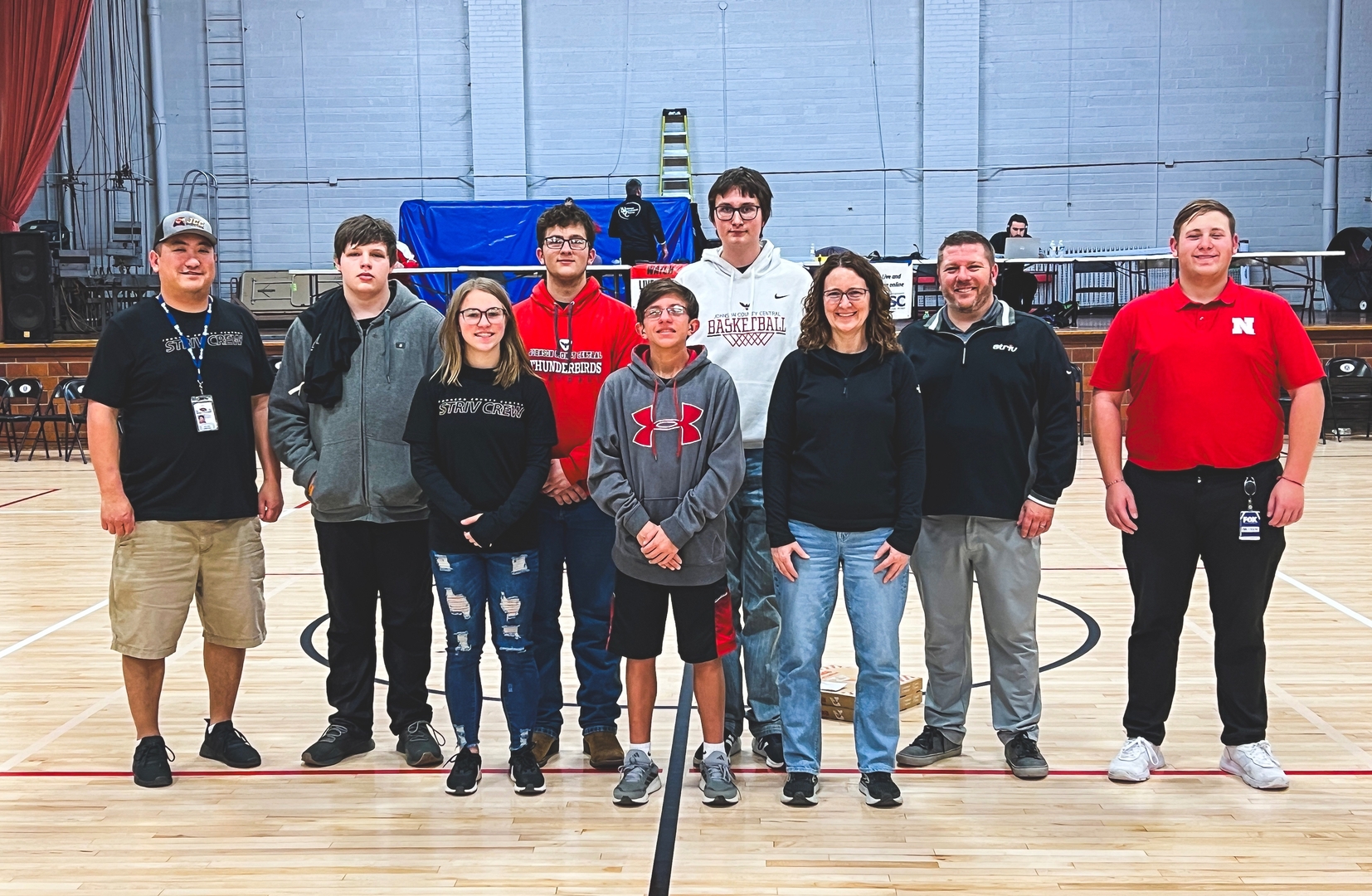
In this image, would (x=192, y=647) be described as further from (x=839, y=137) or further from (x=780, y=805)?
(x=839, y=137)

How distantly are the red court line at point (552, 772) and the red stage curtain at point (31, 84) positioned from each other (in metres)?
10.8

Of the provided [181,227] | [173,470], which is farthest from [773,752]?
[181,227]

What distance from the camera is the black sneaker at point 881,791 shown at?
10.3 ft

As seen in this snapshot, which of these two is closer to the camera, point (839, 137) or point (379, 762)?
point (379, 762)

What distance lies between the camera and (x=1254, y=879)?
270 centimetres

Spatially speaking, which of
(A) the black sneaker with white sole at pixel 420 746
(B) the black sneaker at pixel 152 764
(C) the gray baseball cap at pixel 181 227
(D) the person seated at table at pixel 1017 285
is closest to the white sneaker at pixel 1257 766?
(A) the black sneaker with white sole at pixel 420 746

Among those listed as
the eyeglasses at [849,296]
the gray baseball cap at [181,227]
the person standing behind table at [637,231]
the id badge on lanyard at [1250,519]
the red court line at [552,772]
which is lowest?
the red court line at [552,772]

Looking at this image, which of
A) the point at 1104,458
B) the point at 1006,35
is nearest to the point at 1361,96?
the point at 1006,35

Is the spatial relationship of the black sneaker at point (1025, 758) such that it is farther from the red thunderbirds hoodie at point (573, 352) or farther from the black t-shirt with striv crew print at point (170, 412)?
the black t-shirt with striv crew print at point (170, 412)

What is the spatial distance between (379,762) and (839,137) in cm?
1324

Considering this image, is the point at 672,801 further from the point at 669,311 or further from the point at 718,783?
the point at 669,311

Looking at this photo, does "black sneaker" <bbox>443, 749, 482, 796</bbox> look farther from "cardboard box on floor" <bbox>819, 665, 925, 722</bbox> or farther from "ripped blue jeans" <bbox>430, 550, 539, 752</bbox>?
"cardboard box on floor" <bbox>819, 665, 925, 722</bbox>

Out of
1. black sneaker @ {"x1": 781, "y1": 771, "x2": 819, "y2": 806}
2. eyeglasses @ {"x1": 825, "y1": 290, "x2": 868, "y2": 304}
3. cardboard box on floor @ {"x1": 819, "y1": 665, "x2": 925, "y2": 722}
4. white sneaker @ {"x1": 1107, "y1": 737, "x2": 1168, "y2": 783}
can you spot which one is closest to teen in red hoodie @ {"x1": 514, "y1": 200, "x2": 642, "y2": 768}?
black sneaker @ {"x1": 781, "y1": 771, "x2": 819, "y2": 806}

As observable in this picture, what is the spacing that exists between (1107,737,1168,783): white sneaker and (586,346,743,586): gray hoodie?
1.26m
